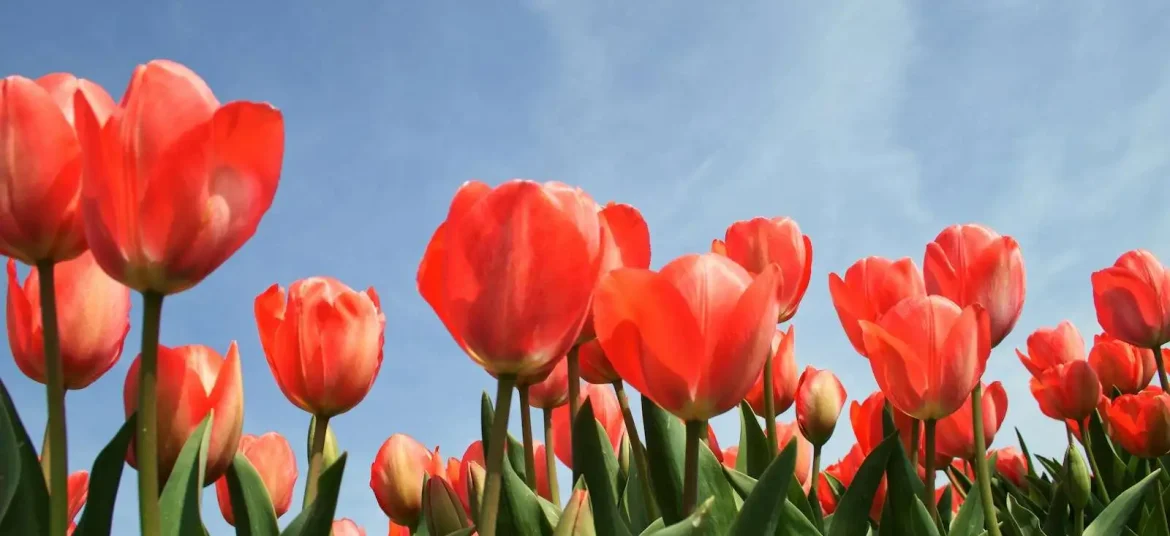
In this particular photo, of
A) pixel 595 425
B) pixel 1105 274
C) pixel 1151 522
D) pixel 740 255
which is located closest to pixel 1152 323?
pixel 1105 274

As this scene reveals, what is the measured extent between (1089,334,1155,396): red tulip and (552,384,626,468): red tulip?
2.92 meters

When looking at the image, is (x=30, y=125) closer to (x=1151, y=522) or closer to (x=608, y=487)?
(x=608, y=487)

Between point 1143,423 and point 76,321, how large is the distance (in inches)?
128

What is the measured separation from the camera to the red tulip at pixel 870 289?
6.45 ft

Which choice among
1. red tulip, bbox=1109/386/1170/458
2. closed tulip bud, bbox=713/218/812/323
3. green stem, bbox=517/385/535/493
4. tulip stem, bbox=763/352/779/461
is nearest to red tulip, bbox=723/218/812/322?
closed tulip bud, bbox=713/218/812/323

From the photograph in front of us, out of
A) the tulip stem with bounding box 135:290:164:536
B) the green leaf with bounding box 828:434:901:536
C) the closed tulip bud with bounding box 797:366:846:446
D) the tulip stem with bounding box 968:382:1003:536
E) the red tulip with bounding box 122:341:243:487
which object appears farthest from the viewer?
the closed tulip bud with bounding box 797:366:846:446

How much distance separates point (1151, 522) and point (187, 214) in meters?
2.43

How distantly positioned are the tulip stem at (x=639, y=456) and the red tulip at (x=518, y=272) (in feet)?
1.83

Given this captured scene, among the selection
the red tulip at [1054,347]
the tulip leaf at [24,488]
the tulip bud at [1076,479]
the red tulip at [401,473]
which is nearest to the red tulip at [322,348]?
the tulip leaf at [24,488]

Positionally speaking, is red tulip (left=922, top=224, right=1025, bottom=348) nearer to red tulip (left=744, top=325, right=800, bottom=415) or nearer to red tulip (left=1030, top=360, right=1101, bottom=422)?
red tulip (left=744, top=325, right=800, bottom=415)

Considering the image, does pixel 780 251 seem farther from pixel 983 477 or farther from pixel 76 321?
pixel 76 321

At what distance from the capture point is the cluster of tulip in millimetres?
877

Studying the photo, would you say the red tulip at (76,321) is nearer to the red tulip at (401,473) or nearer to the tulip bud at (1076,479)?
the red tulip at (401,473)

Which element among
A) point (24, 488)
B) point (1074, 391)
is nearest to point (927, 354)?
point (24, 488)
